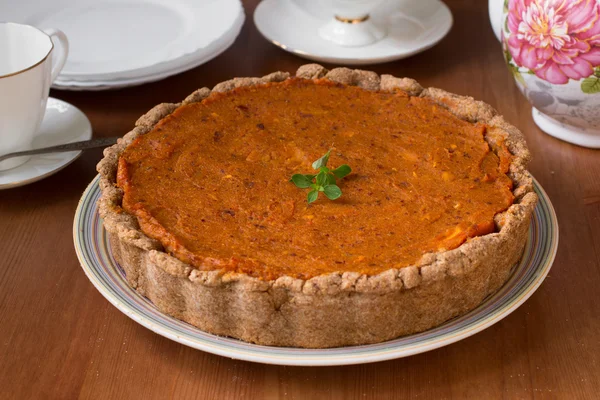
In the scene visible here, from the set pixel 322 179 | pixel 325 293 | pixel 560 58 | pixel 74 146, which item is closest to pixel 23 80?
pixel 74 146

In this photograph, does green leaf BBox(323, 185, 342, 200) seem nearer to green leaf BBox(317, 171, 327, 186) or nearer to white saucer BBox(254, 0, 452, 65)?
green leaf BBox(317, 171, 327, 186)

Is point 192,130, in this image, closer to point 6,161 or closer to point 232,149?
point 232,149

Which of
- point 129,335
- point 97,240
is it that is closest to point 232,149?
point 97,240

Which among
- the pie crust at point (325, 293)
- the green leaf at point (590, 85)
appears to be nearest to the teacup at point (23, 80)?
the pie crust at point (325, 293)

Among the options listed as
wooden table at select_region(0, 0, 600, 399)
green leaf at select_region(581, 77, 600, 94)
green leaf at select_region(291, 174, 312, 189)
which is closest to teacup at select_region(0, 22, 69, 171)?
wooden table at select_region(0, 0, 600, 399)

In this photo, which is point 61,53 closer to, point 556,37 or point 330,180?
point 330,180

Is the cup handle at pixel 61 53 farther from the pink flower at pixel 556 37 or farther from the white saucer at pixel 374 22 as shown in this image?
the pink flower at pixel 556 37
